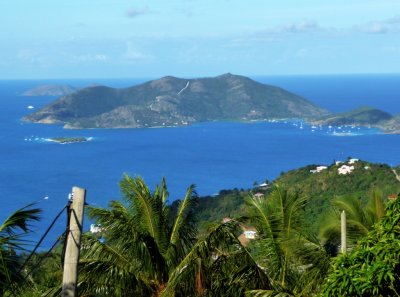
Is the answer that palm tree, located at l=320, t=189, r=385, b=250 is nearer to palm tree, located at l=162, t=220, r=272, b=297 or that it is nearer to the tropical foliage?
palm tree, located at l=162, t=220, r=272, b=297

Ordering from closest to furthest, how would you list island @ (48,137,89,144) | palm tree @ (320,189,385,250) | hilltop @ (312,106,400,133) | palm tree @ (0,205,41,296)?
palm tree @ (0,205,41,296)
palm tree @ (320,189,385,250)
island @ (48,137,89,144)
hilltop @ (312,106,400,133)

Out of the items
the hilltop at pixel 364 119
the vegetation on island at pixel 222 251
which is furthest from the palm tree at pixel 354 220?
the hilltop at pixel 364 119

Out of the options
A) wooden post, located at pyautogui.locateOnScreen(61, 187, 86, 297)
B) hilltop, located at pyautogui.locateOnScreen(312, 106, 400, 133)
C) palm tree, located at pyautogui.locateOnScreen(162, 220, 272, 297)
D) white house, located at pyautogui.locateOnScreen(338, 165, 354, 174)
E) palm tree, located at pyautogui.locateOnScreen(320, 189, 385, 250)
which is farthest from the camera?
hilltop, located at pyautogui.locateOnScreen(312, 106, 400, 133)

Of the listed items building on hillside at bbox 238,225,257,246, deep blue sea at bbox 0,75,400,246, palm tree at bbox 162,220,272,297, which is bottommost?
deep blue sea at bbox 0,75,400,246

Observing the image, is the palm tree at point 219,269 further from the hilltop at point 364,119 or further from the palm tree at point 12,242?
the hilltop at point 364,119

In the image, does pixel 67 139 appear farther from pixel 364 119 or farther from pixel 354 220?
pixel 354 220

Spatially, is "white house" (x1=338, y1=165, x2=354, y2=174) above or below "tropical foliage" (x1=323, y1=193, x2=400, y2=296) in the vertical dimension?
below

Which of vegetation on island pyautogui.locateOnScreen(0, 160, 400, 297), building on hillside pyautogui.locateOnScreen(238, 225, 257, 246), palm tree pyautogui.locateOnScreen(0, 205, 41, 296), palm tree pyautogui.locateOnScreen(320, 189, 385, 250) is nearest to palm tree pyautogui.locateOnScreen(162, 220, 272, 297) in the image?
vegetation on island pyautogui.locateOnScreen(0, 160, 400, 297)

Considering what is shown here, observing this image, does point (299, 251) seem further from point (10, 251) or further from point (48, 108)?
point (48, 108)
